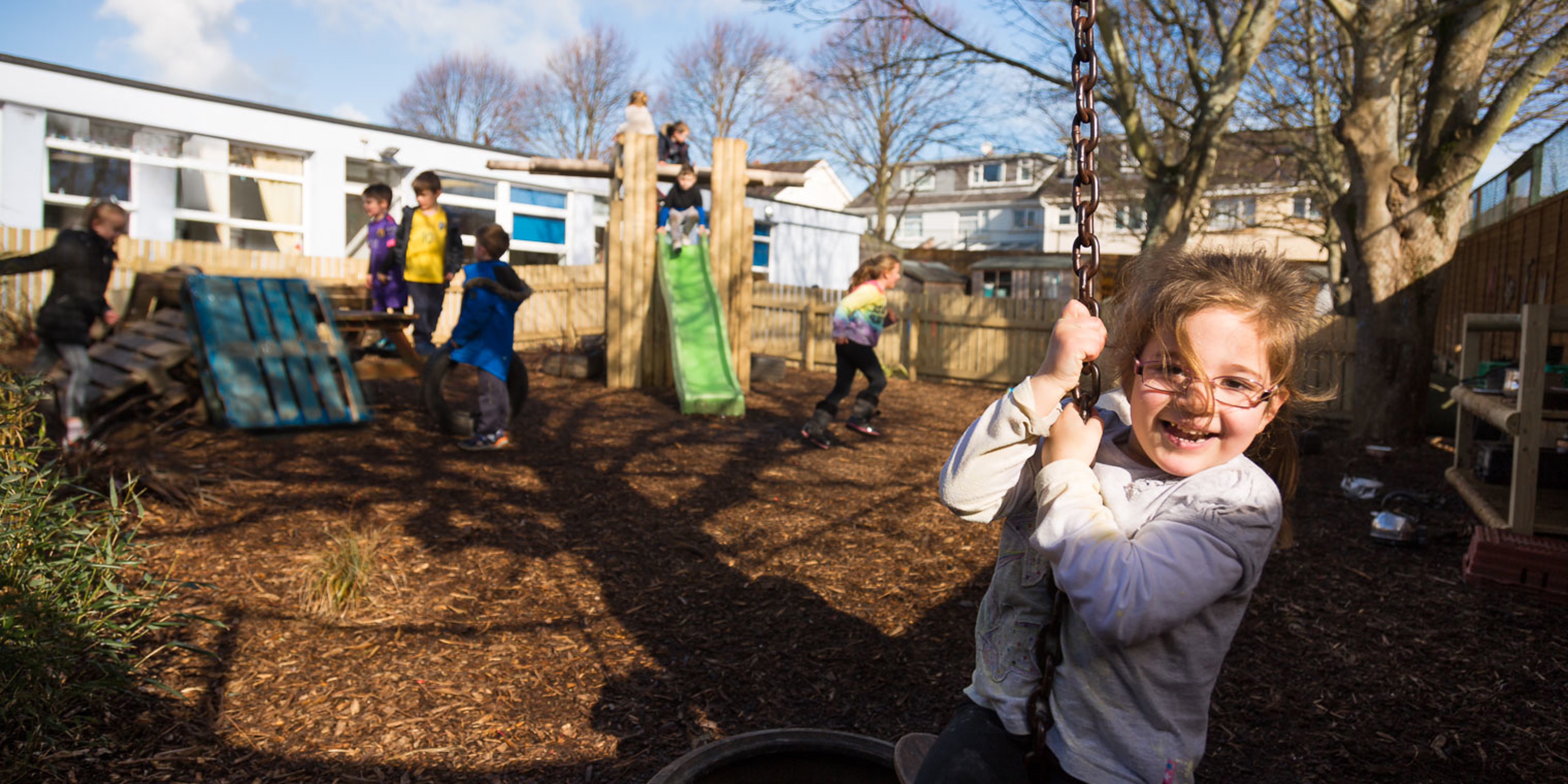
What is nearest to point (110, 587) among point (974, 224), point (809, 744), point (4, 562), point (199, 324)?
point (4, 562)

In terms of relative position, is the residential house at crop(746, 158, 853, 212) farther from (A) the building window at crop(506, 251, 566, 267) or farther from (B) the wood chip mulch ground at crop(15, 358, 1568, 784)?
(B) the wood chip mulch ground at crop(15, 358, 1568, 784)

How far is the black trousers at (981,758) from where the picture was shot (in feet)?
5.79

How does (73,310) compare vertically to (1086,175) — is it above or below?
below

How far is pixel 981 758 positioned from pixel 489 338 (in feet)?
20.2

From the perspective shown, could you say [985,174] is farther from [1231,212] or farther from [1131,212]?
[1231,212]

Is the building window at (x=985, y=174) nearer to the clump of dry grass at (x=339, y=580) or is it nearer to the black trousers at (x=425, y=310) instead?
the black trousers at (x=425, y=310)

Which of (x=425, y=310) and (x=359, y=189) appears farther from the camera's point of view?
(x=359, y=189)

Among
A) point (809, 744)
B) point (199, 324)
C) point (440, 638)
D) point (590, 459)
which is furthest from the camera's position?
point (199, 324)

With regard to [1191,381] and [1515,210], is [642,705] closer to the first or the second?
[1191,381]

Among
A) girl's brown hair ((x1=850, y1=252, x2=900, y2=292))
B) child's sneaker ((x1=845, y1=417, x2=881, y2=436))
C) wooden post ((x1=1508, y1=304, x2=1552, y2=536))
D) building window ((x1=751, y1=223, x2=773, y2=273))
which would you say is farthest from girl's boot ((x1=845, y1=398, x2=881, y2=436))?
building window ((x1=751, y1=223, x2=773, y2=273))

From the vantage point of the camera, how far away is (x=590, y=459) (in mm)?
7031

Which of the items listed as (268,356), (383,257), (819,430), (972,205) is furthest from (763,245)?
(972,205)

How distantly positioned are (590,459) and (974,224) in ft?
165

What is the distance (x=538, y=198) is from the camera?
19938 millimetres
